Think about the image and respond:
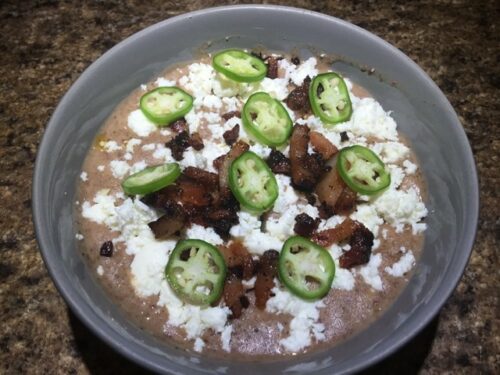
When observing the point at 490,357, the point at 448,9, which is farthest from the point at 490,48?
the point at 490,357

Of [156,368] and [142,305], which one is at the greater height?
[156,368]

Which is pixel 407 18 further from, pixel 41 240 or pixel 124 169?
pixel 41 240

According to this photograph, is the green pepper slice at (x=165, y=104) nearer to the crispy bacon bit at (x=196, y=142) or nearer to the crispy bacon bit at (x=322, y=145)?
the crispy bacon bit at (x=196, y=142)

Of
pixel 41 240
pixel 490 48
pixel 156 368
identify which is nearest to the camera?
pixel 156 368

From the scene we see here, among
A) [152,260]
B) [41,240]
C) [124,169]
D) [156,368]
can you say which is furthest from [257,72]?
[156,368]

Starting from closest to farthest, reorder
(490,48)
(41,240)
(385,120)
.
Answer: (41,240) → (385,120) → (490,48)

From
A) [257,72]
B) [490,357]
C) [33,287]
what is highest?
[257,72]

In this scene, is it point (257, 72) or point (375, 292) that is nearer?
point (375, 292)
